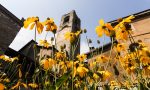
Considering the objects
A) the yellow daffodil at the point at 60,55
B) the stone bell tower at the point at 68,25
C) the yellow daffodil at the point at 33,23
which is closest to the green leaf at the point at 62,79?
the yellow daffodil at the point at 33,23

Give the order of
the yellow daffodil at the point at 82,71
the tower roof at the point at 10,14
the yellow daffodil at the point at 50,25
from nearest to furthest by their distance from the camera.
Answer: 1. the yellow daffodil at the point at 82,71
2. the yellow daffodil at the point at 50,25
3. the tower roof at the point at 10,14

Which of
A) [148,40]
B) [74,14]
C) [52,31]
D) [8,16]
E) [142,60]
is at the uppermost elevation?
[74,14]

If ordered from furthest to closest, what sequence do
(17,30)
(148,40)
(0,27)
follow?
(148,40)
(17,30)
(0,27)

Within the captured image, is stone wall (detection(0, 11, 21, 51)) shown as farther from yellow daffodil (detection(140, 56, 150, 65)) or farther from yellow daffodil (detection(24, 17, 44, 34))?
yellow daffodil (detection(140, 56, 150, 65))

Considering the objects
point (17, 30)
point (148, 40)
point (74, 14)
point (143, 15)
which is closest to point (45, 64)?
point (17, 30)

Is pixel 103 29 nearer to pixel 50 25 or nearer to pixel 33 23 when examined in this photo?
pixel 50 25

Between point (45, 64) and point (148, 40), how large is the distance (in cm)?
1242

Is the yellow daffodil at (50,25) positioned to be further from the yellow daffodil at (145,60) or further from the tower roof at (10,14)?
the tower roof at (10,14)

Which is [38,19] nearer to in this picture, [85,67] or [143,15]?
[85,67]

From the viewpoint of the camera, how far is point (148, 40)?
47.9 ft

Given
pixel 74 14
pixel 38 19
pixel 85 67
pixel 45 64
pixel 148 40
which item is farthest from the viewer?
pixel 74 14

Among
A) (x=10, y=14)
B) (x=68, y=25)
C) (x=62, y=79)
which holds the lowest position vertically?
(x=62, y=79)

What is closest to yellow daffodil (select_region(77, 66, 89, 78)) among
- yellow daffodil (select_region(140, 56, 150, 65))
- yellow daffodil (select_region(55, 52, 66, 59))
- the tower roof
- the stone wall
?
yellow daffodil (select_region(140, 56, 150, 65))

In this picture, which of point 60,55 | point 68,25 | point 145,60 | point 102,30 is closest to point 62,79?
point 102,30
